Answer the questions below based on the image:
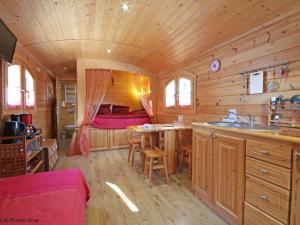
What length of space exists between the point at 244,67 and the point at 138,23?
161 cm

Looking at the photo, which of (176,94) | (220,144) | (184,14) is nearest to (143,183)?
(220,144)

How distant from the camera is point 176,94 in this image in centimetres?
423

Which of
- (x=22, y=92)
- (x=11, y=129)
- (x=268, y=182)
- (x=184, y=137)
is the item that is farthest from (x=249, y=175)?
(x=22, y=92)

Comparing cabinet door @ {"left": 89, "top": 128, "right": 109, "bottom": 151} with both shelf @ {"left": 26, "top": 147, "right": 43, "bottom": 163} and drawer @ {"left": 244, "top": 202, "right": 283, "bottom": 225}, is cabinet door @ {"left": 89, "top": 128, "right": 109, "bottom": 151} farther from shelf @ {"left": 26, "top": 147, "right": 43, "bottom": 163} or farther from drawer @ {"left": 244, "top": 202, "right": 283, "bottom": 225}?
drawer @ {"left": 244, "top": 202, "right": 283, "bottom": 225}

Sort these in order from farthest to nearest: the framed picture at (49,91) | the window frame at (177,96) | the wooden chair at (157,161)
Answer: the framed picture at (49,91)
the window frame at (177,96)
the wooden chair at (157,161)

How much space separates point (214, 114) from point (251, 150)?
148cm

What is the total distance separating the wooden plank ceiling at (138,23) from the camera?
200 centimetres

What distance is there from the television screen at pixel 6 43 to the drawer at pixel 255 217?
10.2 ft

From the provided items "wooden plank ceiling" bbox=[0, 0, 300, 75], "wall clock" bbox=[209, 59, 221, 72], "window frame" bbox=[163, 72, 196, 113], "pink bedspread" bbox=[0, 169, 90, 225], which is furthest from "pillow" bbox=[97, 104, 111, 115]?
"pink bedspread" bbox=[0, 169, 90, 225]

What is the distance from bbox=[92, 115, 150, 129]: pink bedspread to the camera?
16.0ft

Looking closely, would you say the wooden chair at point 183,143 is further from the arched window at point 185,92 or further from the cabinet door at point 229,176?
the cabinet door at point 229,176

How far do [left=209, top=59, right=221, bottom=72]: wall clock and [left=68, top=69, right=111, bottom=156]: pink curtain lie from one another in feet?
9.23

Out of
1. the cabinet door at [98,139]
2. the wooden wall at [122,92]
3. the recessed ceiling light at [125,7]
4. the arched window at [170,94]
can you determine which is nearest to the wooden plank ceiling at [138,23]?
the recessed ceiling light at [125,7]

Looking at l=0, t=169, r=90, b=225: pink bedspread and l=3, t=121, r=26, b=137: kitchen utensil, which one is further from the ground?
l=3, t=121, r=26, b=137: kitchen utensil
